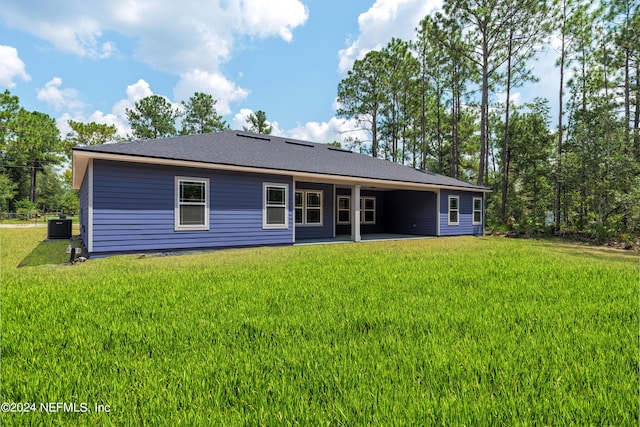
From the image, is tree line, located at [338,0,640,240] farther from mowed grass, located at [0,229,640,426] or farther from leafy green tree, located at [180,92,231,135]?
leafy green tree, located at [180,92,231,135]

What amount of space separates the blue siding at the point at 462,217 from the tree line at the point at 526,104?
2.45 m

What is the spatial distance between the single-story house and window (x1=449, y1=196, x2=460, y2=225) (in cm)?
5

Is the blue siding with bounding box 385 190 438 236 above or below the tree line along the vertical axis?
below

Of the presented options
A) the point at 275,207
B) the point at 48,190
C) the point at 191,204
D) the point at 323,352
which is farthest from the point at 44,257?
the point at 48,190

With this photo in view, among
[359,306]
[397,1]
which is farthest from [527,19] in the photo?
[359,306]

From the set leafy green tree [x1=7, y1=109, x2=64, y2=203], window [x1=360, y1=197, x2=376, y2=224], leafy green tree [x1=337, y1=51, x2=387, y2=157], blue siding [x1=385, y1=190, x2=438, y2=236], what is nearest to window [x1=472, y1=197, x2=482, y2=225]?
blue siding [x1=385, y1=190, x2=438, y2=236]

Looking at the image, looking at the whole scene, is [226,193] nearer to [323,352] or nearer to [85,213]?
[85,213]

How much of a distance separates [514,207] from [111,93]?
32633 millimetres

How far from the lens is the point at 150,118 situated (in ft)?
111

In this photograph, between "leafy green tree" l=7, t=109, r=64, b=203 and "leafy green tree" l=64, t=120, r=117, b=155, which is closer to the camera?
"leafy green tree" l=7, t=109, r=64, b=203

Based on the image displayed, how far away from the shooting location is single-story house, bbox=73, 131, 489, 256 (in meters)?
7.78

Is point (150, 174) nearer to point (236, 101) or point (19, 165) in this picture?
point (236, 101)

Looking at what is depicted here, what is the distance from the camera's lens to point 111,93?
24000 mm

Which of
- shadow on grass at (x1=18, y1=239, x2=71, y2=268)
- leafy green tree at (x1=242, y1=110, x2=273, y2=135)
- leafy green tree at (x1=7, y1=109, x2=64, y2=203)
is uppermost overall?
A: leafy green tree at (x1=242, y1=110, x2=273, y2=135)
